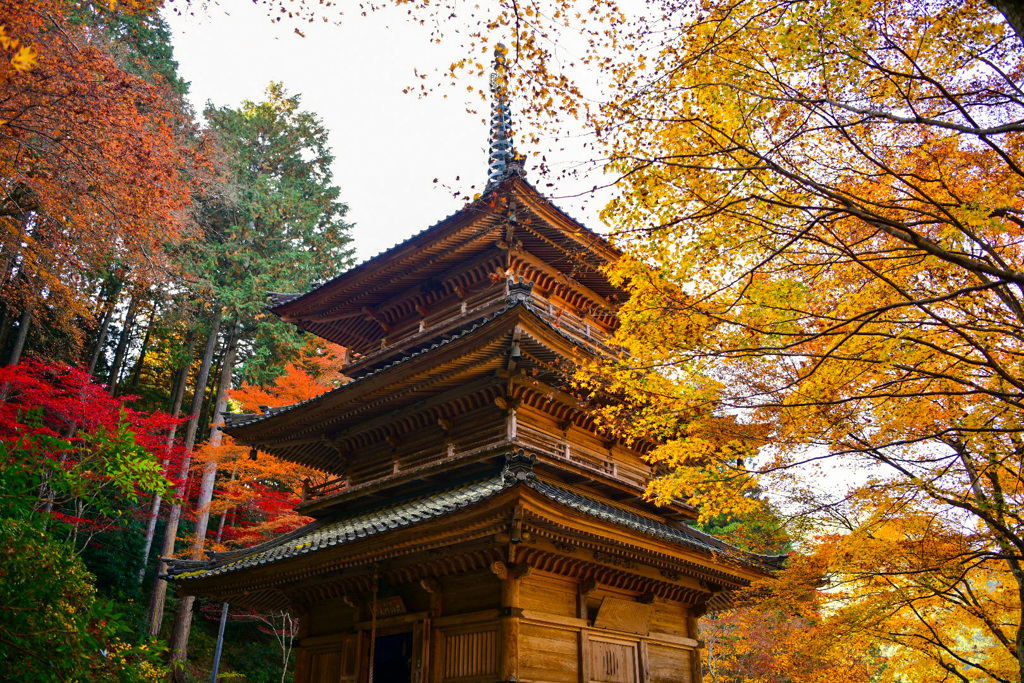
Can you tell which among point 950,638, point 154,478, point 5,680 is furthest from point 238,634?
point 950,638

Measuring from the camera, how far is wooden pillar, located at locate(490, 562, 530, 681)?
8.37m

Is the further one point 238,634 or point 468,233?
point 238,634

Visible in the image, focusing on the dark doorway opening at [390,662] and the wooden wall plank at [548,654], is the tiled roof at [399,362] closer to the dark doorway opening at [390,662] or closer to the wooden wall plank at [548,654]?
the wooden wall plank at [548,654]

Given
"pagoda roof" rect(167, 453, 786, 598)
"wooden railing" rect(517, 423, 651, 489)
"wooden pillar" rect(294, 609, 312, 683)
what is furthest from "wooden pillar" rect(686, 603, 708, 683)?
"wooden pillar" rect(294, 609, 312, 683)

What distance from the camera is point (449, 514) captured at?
8297 millimetres

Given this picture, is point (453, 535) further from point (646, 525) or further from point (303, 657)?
point (303, 657)

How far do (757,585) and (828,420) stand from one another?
5.08 meters

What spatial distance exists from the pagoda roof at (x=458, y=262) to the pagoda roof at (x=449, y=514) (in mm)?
4284

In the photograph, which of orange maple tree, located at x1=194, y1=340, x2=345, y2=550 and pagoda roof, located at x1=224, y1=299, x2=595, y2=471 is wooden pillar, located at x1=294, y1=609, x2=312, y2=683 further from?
orange maple tree, located at x1=194, y1=340, x2=345, y2=550

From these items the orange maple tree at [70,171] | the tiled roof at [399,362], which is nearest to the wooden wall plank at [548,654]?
the tiled roof at [399,362]

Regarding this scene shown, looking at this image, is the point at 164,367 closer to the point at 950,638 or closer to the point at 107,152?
the point at 107,152

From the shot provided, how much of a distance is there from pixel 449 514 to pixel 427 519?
437mm

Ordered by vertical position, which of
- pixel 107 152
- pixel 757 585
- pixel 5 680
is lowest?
pixel 5 680

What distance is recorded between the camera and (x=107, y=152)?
566 inches
